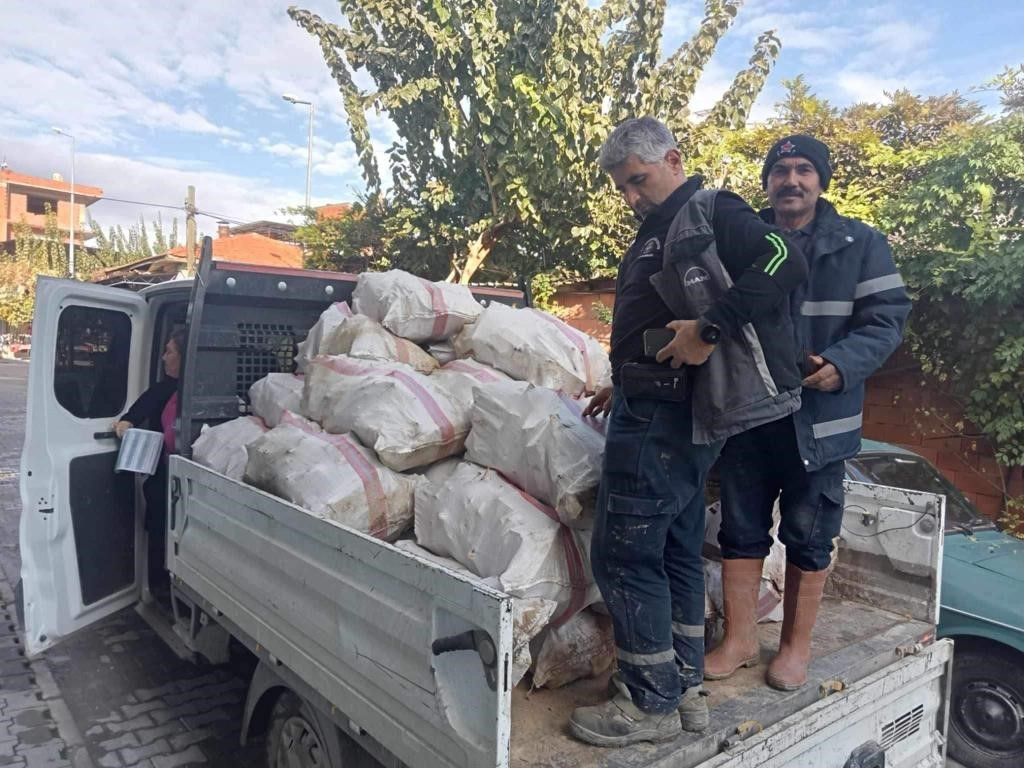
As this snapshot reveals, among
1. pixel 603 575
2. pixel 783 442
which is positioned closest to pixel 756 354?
pixel 783 442

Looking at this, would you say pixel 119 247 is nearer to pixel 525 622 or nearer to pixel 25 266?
pixel 25 266

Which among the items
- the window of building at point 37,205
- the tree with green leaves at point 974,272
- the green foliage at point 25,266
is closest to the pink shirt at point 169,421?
the tree with green leaves at point 974,272

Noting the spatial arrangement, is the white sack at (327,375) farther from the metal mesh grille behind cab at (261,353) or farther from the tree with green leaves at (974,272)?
the tree with green leaves at (974,272)

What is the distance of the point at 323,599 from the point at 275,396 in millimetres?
1317

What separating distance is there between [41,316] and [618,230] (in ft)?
21.1

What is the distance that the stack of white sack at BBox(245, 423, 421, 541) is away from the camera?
232cm

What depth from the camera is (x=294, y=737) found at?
2395 millimetres

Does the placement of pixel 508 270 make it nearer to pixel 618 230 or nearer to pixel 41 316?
pixel 618 230

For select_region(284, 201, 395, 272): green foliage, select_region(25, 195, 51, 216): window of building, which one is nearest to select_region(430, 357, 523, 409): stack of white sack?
select_region(284, 201, 395, 272): green foliage

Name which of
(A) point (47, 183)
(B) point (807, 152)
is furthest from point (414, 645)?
(A) point (47, 183)

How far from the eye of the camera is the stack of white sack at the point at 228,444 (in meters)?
2.93

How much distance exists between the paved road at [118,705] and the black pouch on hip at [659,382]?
90.4 inches

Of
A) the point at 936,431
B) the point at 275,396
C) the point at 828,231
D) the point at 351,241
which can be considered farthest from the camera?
the point at 351,241

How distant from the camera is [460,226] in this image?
28.3 ft
